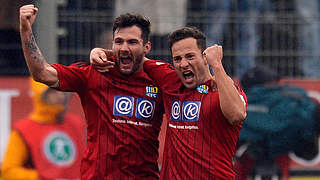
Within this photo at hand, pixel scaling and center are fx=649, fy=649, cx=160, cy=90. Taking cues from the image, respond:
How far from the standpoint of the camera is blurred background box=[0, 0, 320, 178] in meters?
8.30

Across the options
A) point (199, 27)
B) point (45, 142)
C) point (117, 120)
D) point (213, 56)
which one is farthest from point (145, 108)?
point (45, 142)

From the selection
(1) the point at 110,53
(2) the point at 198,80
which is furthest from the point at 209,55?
(1) the point at 110,53

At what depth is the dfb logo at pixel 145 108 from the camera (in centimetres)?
504

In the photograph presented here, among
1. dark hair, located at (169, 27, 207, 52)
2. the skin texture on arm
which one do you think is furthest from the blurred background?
dark hair, located at (169, 27, 207, 52)

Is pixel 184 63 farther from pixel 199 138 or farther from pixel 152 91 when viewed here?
pixel 199 138

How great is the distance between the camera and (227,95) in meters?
4.46

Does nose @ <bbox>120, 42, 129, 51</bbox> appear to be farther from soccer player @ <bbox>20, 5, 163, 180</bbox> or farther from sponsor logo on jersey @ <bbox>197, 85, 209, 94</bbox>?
sponsor logo on jersey @ <bbox>197, 85, 209, 94</bbox>

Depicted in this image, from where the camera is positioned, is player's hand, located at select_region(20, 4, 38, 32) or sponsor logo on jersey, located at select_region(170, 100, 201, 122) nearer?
player's hand, located at select_region(20, 4, 38, 32)

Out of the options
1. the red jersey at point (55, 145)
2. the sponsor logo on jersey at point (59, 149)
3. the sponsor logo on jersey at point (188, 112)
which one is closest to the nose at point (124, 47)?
the sponsor logo on jersey at point (188, 112)

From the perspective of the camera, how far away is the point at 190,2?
8.43 meters

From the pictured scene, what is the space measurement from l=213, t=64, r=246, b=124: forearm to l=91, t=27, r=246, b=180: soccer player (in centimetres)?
1

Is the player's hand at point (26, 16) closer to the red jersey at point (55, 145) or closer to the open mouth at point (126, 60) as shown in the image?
the open mouth at point (126, 60)

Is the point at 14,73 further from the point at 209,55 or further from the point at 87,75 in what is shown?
the point at 209,55

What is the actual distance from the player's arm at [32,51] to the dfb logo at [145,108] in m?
0.67
